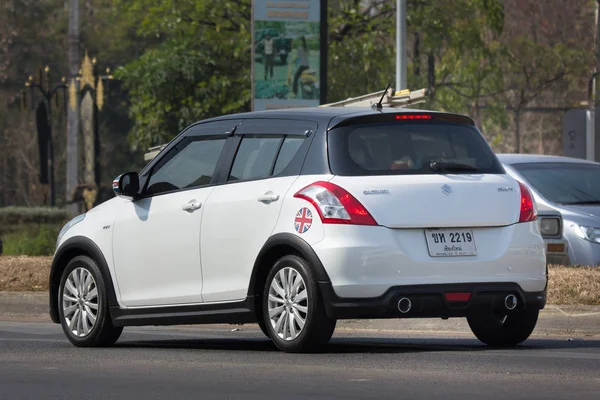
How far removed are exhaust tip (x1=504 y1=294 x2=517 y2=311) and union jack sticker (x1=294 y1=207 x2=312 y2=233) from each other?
1.36 metres

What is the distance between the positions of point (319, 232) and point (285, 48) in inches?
603

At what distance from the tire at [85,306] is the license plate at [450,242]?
8.88 feet

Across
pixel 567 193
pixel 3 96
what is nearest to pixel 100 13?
pixel 3 96

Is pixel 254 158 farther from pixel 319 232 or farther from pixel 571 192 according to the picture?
pixel 571 192

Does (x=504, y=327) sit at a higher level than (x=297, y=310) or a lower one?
lower

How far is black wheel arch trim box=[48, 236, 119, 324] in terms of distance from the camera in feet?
38.3

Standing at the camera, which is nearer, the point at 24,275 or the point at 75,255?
the point at 75,255

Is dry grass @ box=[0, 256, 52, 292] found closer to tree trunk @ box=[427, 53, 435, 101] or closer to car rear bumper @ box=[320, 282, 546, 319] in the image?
car rear bumper @ box=[320, 282, 546, 319]

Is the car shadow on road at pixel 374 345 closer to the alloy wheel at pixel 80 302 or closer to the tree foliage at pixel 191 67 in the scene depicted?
the alloy wheel at pixel 80 302

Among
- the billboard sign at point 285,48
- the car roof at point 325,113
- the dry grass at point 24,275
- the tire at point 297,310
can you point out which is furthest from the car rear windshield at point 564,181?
the tire at point 297,310

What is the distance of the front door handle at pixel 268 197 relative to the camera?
1042cm

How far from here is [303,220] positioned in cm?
1013

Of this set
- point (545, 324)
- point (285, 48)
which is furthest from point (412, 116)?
point (285, 48)

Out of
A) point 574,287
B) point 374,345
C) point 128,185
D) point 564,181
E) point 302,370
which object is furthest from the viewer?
point 564,181
